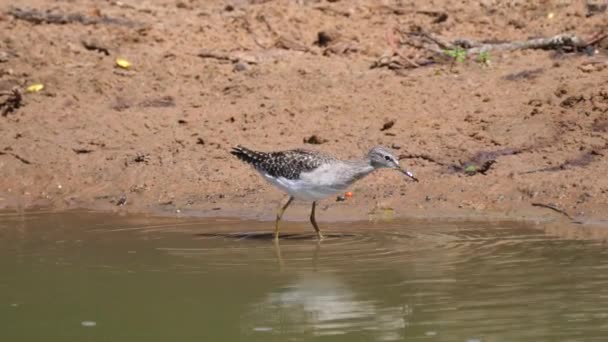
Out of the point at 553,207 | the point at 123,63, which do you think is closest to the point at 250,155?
the point at 553,207

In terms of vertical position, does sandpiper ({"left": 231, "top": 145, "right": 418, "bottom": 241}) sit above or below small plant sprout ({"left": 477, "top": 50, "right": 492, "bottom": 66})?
below

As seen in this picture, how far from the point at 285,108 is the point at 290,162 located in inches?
106

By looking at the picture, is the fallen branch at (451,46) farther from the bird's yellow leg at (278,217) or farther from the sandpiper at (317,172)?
the bird's yellow leg at (278,217)

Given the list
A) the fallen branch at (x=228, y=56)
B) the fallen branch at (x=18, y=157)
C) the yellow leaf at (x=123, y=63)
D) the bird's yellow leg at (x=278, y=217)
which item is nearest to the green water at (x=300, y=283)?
the bird's yellow leg at (x=278, y=217)

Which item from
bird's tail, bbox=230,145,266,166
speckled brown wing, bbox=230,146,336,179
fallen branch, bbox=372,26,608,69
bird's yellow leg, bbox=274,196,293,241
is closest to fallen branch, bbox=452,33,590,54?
fallen branch, bbox=372,26,608,69

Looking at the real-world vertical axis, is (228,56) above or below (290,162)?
below

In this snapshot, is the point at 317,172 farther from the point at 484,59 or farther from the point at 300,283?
the point at 484,59

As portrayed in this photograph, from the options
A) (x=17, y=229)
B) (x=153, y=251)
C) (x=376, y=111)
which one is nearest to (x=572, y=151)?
(x=376, y=111)

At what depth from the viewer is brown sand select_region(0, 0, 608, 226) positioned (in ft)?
39.6

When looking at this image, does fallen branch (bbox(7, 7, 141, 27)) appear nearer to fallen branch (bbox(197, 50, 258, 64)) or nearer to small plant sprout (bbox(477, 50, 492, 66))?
fallen branch (bbox(197, 50, 258, 64))

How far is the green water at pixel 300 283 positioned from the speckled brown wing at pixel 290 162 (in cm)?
57

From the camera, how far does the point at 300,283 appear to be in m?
8.81

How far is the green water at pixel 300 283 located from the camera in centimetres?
744

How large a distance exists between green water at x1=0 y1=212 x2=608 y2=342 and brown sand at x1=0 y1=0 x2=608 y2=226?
3.42 ft
